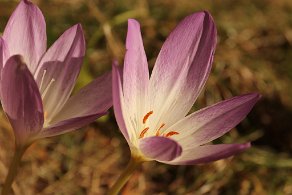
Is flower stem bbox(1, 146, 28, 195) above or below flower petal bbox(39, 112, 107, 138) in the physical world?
below

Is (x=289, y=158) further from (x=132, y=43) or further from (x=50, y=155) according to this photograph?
(x=132, y=43)

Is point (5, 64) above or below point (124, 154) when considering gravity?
above

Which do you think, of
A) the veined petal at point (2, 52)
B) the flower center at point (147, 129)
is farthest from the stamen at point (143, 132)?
the veined petal at point (2, 52)

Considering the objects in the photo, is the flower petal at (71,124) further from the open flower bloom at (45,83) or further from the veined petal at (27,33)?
the veined petal at (27,33)

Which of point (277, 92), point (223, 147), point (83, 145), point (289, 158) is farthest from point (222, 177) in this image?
point (223, 147)

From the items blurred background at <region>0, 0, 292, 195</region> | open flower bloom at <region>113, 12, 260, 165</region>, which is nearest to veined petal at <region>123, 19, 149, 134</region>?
open flower bloom at <region>113, 12, 260, 165</region>

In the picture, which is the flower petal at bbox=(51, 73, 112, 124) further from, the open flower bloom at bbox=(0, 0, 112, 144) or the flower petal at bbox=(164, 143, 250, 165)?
the flower petal at bbox=(164, 143, 250, 165)

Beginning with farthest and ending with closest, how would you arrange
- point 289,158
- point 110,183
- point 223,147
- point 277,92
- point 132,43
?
point 277,92 → point 289,158 → point 110,183 → point 132,43 → point 223,147

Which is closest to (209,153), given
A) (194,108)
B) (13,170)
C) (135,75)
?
(135,75)
